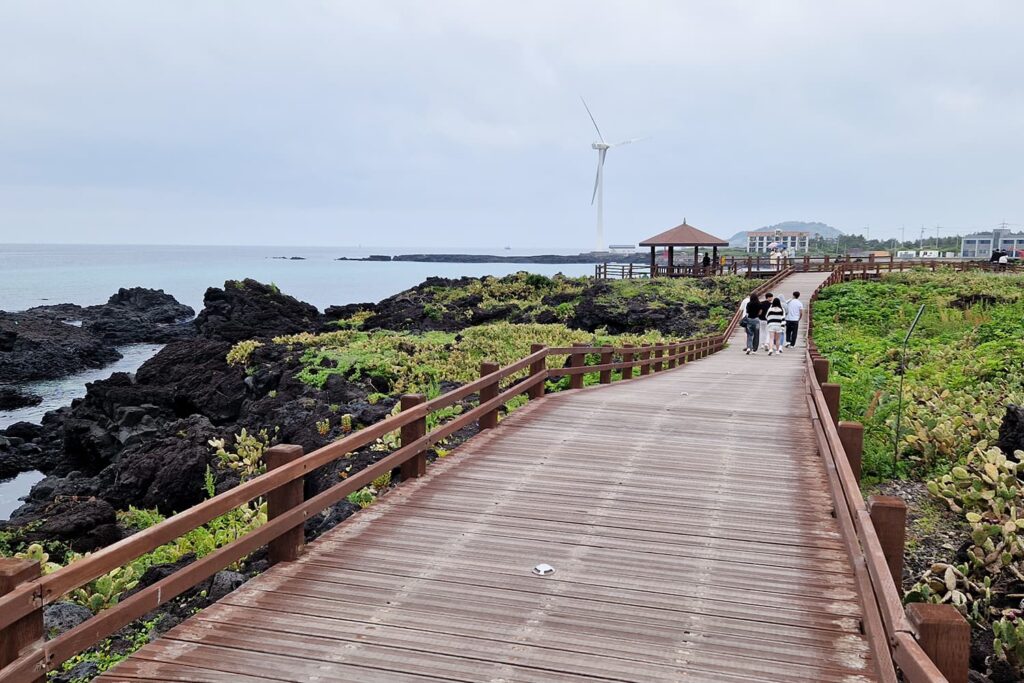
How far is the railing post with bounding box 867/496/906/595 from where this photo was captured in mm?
4570

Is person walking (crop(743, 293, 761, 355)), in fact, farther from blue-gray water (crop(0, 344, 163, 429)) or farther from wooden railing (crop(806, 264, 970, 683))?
blue-gray water (crop(0, 344, 163, 429))

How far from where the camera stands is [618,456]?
357 inches

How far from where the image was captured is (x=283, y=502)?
18.9 feet

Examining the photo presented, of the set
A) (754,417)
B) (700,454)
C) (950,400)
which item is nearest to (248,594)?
(700,454)

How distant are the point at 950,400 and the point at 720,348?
14176mm

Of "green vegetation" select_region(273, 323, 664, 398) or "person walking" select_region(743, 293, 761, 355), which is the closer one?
"green vegetation" select_region(273, 323, 664, 398)

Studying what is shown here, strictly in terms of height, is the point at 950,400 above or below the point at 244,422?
above

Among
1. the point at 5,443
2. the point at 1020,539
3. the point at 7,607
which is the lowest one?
the point at 5,443

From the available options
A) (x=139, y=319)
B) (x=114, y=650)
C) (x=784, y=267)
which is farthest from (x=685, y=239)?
(x=114, y=650)

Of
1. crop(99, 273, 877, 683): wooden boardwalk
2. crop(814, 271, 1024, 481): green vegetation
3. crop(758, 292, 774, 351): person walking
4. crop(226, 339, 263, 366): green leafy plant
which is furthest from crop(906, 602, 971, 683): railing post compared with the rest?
crop(226, 339, 263, 366): green leafy plant

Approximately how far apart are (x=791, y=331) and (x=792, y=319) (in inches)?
36.8

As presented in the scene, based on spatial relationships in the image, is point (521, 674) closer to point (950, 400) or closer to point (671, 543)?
point (671, 543)

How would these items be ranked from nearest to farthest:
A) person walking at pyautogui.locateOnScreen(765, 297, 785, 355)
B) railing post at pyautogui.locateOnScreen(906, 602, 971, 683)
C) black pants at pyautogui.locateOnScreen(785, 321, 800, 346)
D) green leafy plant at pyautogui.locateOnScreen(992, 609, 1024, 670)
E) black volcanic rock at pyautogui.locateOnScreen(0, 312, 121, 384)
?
railing post at pyautogui.locateOnScreen(906, 602, 971, 683) → green leafy plant at pyautogui.locateOnScreen(992, 609, 1024, 670) → person walking at pyautogui.locateOnScreen(765, 297, 785, 355) → black pants at pyautogui.locateOnScreen(785, 321, 800, 346) → black volcanic rock at pyautogui.locateOnScreen(0, 312, 121, 384)

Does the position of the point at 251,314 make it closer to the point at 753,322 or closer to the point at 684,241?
the point at 684,241
